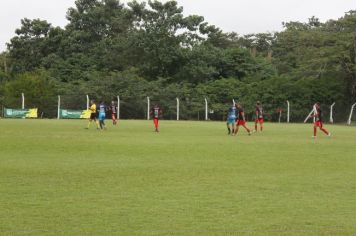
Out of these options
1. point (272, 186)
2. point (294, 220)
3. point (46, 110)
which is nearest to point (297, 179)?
point (272, 186)

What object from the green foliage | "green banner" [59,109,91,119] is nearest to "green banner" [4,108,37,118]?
the green foliage

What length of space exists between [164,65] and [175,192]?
184ft

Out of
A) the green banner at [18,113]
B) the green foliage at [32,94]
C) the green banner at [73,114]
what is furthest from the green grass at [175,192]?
the green foliage at [32,94]

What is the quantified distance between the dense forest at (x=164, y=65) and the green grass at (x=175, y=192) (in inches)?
1504

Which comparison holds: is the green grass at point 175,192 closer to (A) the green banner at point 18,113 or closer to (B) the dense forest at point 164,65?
(A) the green banner at point 18,113

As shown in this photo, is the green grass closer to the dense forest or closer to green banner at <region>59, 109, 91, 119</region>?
green banner at <region>59, 109, 91, 119</region>

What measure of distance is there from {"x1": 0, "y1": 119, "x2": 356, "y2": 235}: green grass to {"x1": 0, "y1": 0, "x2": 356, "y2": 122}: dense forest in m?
38.2

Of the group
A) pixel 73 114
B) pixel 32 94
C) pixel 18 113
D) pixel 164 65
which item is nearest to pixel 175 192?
pixel 73 114

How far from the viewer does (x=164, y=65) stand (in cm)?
6600

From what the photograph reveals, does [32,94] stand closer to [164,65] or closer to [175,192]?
[164,65]

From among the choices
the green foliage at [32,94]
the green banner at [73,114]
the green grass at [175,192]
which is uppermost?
the green foliage at [32,94]

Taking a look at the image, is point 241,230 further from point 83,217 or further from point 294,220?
point 83,217

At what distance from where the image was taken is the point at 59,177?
473 inches

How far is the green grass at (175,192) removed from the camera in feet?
25.1
